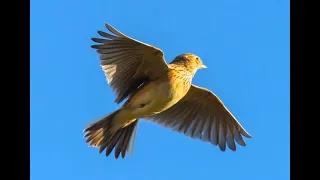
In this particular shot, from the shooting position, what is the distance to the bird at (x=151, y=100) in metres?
7.92

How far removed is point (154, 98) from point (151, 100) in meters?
0.06

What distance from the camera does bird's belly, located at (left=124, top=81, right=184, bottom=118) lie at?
25.7 feet

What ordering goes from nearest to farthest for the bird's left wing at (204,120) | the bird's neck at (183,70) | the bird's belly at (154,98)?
the bird's belly at (154,98), the bird's neck at (183,70), the bird's left wing at (204,120)

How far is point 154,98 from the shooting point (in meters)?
7.86

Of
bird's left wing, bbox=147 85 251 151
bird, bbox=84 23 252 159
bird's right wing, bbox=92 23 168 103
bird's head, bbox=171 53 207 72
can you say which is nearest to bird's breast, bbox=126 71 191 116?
bird, bbox=84 23 252 159

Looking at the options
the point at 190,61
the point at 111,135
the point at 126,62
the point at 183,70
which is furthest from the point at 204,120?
the point at 126,62

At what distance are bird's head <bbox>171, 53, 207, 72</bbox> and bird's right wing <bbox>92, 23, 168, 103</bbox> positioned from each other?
1.44ft

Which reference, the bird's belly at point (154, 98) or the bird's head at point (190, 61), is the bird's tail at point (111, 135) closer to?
the bird's belly at point (154, 98)

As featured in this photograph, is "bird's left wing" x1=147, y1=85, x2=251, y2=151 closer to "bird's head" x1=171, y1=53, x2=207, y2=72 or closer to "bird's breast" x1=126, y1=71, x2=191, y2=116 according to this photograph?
"bird's head" x1=171, y1=53, x2=207, y2=72

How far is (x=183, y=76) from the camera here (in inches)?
320

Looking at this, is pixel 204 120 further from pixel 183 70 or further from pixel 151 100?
pixel 151 100

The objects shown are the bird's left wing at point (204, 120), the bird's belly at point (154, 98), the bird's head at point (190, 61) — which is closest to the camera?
the bird's belly at point (154, 98)

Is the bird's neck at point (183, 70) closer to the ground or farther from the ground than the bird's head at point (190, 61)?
closer to the ground

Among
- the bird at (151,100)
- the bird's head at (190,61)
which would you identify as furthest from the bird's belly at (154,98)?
the bird's head at (190,61)
